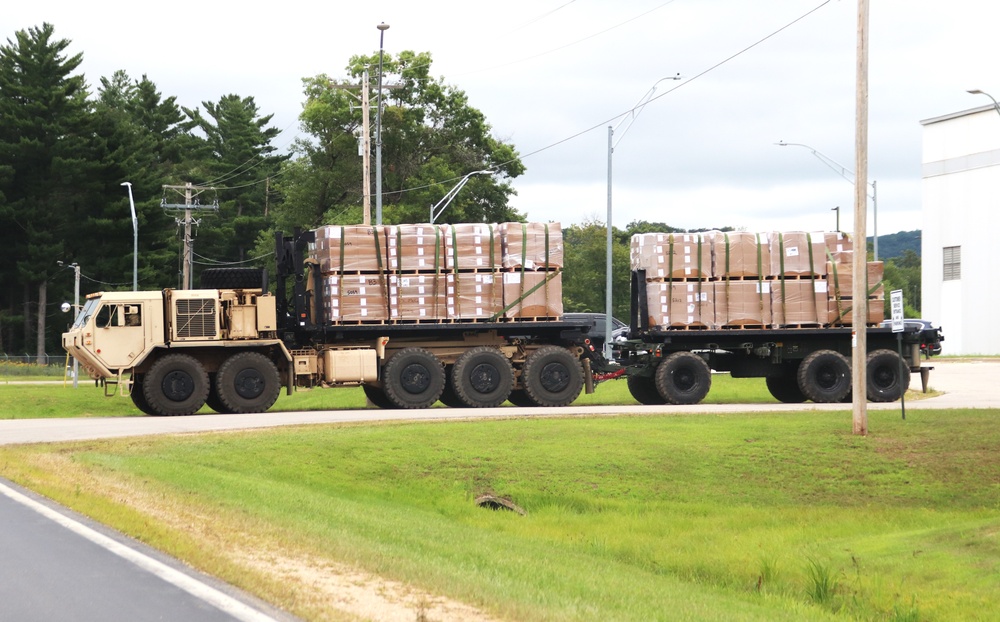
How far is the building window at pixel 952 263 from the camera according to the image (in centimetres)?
7700

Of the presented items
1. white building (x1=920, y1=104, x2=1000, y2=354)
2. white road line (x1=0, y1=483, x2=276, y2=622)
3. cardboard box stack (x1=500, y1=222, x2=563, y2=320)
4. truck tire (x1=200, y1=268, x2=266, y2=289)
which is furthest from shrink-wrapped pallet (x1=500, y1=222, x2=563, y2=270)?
white building (x1=920, y1=104, x2=1000, y2=354)

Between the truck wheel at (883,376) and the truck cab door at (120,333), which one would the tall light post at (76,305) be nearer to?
the truck cab door at (120,333)

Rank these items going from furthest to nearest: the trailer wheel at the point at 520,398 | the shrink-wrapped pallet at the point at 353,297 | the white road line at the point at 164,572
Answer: the trailer wheel at the point at 520,398, the shrink-wrapped pallet at the point at 353,297, the white road line at the point at 164,572

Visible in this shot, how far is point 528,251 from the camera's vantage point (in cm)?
3056

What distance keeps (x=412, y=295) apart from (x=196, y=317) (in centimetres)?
496

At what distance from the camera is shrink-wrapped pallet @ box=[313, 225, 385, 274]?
97.5ft

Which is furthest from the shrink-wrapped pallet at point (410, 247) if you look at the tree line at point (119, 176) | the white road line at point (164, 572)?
the tree line at point (119, 176)

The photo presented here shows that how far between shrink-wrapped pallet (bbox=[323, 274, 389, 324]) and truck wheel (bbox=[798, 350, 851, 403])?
34.1ft

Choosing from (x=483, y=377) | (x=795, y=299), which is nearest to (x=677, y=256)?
(x=795, y=299)

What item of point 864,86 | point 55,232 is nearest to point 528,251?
point 864,86

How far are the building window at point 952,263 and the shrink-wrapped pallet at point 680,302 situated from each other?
5092cm

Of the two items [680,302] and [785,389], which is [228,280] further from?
[785,389]

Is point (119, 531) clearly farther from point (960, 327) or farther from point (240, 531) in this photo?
point (960, 327)

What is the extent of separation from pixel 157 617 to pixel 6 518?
5168 mm
